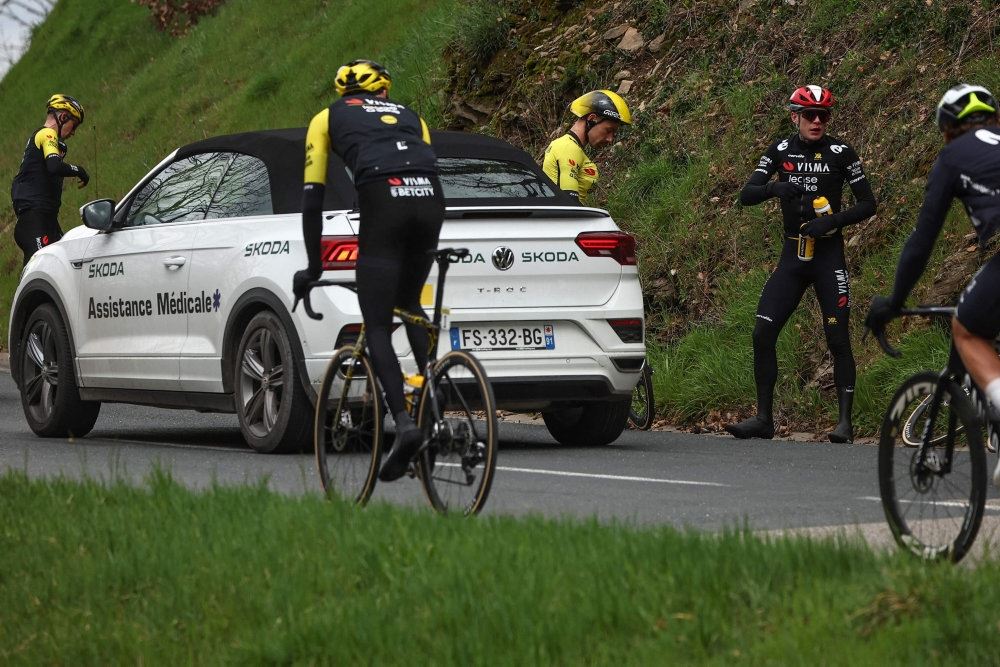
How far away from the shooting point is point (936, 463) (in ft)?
21.1

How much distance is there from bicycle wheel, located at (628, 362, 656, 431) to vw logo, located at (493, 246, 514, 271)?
8.92ft

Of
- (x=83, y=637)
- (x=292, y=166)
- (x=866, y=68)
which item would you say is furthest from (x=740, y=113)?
(x=83, y=637)

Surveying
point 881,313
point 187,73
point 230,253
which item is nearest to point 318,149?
point 881,313

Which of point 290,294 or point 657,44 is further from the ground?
point 657,44

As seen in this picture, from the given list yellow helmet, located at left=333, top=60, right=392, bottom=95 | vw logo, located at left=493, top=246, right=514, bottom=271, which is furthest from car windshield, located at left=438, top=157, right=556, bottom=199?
yellow helmet, located at left=333, top=60, right=392, bottom=95

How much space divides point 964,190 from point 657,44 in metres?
13.4

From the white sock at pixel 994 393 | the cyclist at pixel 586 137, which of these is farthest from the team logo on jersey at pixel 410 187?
the cyclist at pixel 586 137

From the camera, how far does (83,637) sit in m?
5.97

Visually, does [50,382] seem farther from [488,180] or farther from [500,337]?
[500,337]

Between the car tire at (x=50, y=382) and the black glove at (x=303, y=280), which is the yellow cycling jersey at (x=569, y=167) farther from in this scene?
the black glove at (x=303, y=280)

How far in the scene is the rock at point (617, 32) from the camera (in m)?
20.2

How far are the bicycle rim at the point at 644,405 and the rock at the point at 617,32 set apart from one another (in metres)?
7.05

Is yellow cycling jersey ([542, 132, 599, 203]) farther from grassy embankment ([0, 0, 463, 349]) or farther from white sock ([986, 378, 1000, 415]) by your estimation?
grassy embankment ([0, 0, 463, 349])

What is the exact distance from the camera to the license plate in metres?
10.6
